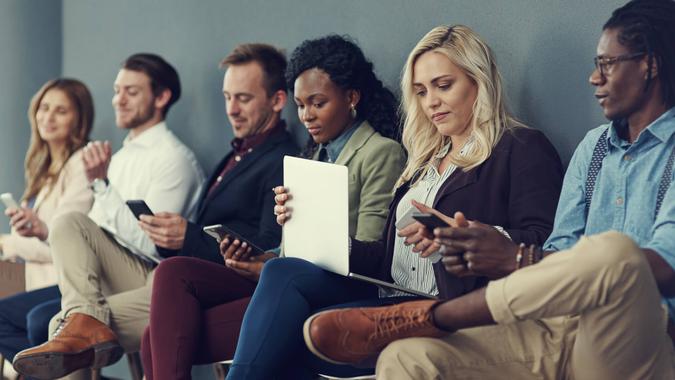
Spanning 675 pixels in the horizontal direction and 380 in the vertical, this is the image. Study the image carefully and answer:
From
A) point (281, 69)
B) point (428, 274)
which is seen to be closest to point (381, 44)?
point (281, 69)

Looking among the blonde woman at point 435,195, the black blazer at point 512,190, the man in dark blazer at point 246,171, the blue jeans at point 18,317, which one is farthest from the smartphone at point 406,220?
the blue jeans at point 18,317

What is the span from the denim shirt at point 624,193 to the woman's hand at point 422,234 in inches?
10.7

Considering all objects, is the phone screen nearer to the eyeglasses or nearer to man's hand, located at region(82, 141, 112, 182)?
the eyeglasses

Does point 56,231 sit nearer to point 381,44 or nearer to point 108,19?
point 381,44

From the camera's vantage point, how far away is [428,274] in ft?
9.71

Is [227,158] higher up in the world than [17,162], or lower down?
higher up

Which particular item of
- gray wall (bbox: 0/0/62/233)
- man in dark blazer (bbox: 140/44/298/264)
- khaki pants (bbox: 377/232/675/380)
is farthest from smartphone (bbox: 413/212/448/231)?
gray wall (bbox: 0/0/62/233)

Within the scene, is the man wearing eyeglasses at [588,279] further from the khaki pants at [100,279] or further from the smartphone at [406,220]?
the khaki pants at [100,279]

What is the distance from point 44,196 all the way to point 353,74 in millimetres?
1806

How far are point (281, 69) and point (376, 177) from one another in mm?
890

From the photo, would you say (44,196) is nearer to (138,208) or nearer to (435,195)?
(138,208)

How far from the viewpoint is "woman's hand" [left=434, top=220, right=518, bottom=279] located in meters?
2.33

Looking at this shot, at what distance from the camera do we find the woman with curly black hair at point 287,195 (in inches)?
122

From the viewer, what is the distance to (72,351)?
133 inches
